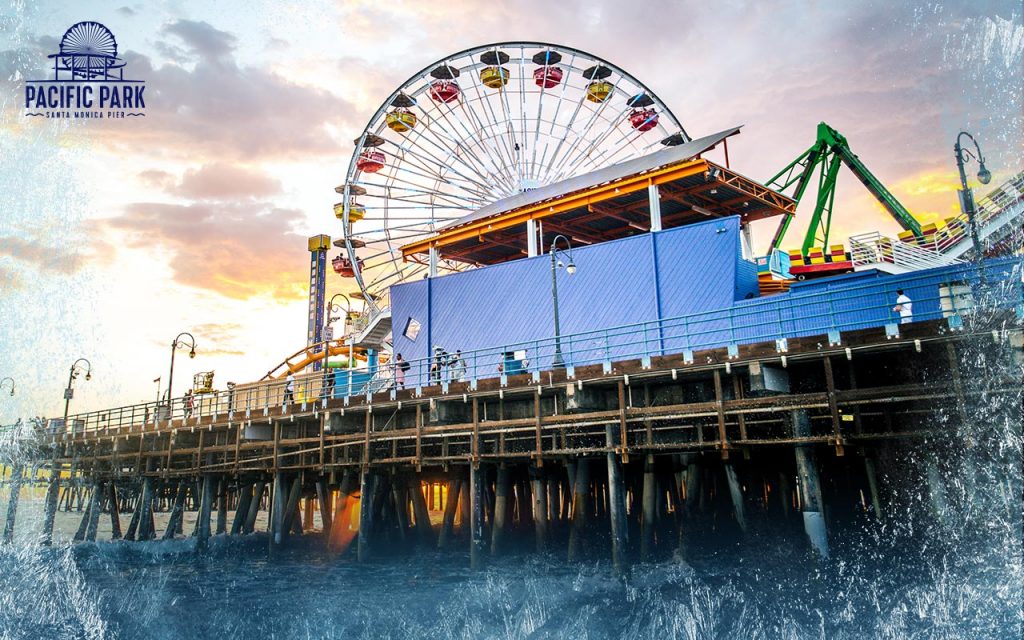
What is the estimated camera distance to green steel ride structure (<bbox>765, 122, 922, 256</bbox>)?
40.0 meters

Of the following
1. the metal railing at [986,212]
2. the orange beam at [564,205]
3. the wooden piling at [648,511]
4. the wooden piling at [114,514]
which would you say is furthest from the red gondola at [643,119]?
the wooden piling at [114,514]

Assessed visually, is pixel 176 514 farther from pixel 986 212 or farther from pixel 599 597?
pixel 986 212

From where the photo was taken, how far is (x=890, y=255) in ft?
82.2

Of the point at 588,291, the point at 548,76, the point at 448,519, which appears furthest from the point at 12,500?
the point at 548,76

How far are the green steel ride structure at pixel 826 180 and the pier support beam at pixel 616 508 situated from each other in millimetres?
24607

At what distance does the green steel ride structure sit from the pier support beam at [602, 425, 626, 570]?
2461 centimetres

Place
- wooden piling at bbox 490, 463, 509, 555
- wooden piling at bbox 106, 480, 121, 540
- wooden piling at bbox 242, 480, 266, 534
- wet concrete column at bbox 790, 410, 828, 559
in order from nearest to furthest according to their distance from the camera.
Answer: wet concrete column at bbox 790, 410, 828, 559 → wooden piling at bbox 490, 463, 509, 555 → wooden piling at bbox 242, 480, 266, 534 → wooden piling at bbox 106, 480, 121, 540

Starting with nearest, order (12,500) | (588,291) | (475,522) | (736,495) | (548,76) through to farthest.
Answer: (736,495) → (475,522) → (588,291) → (12,500) → (548,76)

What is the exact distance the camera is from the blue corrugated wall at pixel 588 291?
24.0 metres

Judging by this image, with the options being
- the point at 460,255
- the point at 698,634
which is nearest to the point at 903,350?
the point at 698,634

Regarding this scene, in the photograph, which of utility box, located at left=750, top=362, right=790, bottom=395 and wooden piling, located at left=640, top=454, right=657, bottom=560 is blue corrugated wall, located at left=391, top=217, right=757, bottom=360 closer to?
wooden piling, located at left=640, top=454, right=657, bottom=560

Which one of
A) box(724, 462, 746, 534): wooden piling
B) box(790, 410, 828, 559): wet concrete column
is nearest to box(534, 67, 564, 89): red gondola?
box(724, 462, 746, 534): wooden piling

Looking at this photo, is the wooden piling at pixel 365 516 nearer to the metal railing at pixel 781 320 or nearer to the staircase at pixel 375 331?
the metal railing at pixel 781 320

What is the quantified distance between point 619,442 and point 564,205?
471 inches
